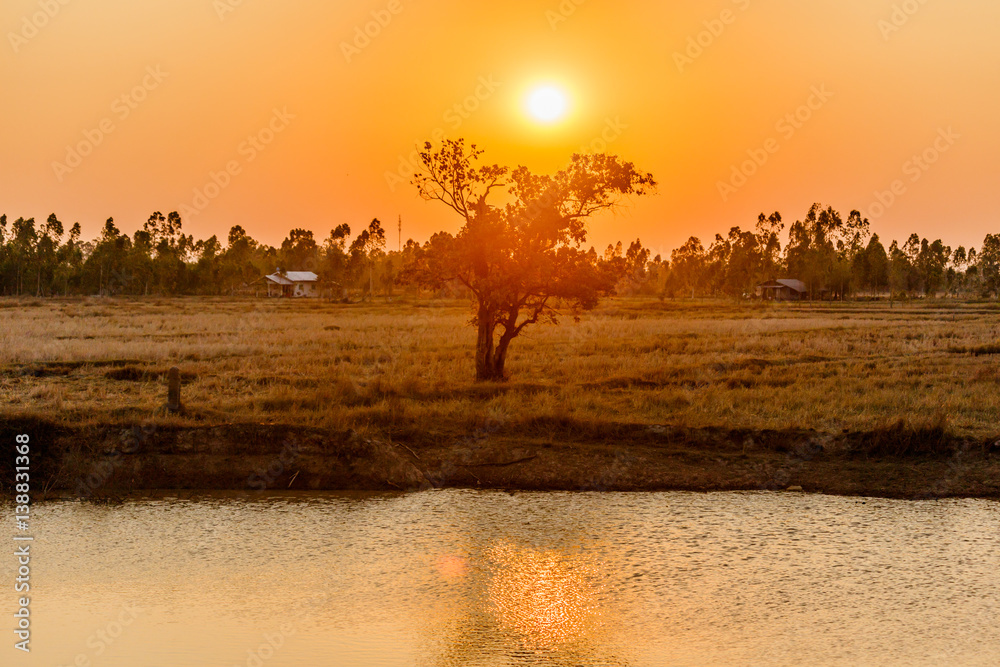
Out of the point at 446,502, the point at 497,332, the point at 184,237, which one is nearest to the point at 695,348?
the point at 497,332

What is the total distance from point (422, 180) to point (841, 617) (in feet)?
65.9

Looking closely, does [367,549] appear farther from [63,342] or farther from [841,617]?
[63,342]

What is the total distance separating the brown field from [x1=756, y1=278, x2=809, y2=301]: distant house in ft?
300

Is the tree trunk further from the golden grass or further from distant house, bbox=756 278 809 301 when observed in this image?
distant house, bbox=756 278 809 301

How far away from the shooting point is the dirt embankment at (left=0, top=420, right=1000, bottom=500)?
689 inches

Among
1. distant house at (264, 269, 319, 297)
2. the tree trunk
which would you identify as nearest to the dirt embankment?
the tree trunk

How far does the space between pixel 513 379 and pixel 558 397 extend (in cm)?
435

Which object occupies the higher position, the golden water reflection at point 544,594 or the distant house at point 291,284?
the distant house at point 291,284

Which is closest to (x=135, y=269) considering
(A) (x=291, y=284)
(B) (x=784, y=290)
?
(A) (x=291, y=284)

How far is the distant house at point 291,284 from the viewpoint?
5310 inches

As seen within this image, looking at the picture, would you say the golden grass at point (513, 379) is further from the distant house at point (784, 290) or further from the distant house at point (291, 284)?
the distant house at point (291, 284)

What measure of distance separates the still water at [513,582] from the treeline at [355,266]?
79.6 m

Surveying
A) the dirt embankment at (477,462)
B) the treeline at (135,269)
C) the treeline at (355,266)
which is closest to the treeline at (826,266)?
the treeline at (355,266)

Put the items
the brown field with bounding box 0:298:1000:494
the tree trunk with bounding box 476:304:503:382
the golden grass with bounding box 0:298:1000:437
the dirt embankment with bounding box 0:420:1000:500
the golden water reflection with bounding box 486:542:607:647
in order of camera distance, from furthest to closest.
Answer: the tree trunk with bounding box 476:304:503:382 → the golden grass with bounding box 0:298:1000:437 → the brown field with bounding box 0:298:1000:494 → the dirt embankment with bounding box 0:420:1000:500 → the golden water reflection with bounding box 486:542:607:647
